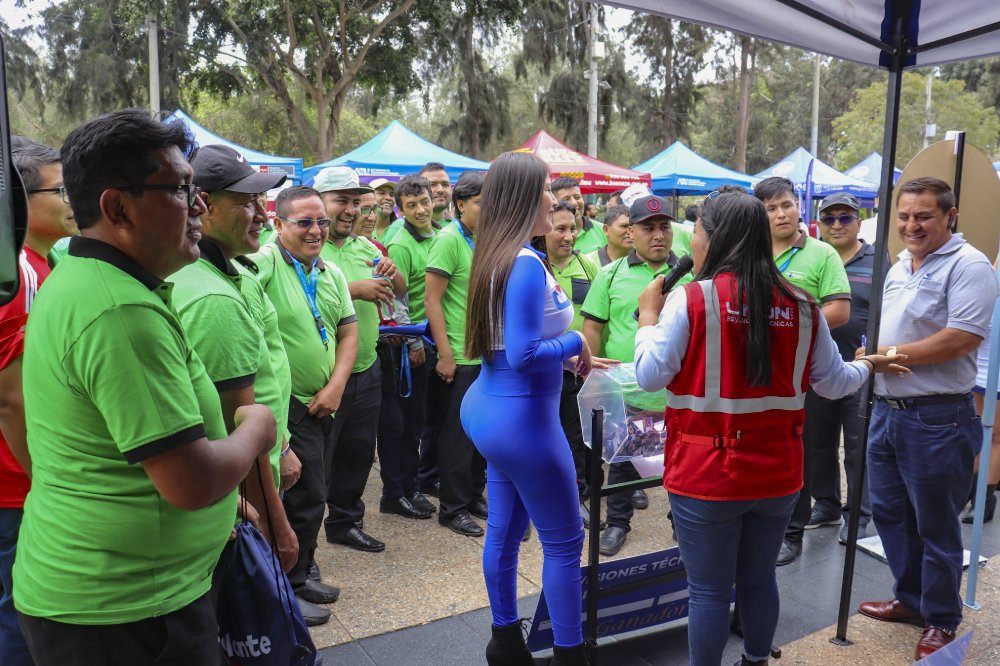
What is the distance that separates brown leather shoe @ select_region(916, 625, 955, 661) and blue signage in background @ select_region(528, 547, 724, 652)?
1.02 meters

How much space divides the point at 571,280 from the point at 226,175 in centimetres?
327

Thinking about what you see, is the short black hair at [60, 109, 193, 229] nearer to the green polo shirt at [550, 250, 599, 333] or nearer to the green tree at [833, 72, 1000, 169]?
the green polo shirt at [550, 250, 599, 333]

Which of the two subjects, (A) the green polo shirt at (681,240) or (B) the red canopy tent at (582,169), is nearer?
(A) the green polo shirt at (681,240)

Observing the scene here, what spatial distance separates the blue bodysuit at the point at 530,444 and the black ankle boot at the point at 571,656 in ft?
0.10

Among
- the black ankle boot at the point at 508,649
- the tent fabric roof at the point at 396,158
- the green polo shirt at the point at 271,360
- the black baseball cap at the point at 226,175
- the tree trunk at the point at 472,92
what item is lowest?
the black ankle boot at the point at 508,649

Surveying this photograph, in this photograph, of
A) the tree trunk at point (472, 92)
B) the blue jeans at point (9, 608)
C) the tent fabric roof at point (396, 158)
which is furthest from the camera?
the tree trunk at point (472, 92)

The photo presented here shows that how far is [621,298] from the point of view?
4637mm

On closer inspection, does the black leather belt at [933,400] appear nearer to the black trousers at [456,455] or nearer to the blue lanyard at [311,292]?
the black trousers at [456,455]

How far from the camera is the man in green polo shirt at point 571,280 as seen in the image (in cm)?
530

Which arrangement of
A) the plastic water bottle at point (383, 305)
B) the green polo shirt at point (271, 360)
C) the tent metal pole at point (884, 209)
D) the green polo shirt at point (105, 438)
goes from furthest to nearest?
1. the plastic water bottle at point (383, 305)
2. the tent metal pole at point (884, 209)
3. the green polo shirt at point (271, 360)
4. the green polo shirt at point (105, 438)

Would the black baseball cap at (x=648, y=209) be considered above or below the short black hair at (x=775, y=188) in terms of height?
below

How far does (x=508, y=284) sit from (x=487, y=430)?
556 millimetres

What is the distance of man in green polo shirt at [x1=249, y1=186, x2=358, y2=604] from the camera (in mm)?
3537

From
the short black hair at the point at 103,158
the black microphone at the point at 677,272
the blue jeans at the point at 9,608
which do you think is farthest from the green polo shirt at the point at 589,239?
the short black hair at the point at 103,158
